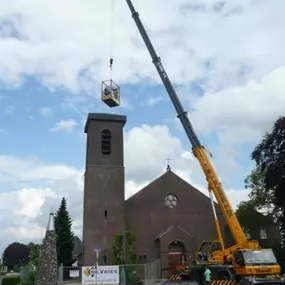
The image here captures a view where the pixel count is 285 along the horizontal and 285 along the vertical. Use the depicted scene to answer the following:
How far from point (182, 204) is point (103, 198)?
8.83 metres

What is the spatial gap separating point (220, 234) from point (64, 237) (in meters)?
26.1

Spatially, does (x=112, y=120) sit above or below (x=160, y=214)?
above

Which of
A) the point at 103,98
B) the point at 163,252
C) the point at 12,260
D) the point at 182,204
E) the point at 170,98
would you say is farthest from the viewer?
the point at 12,260

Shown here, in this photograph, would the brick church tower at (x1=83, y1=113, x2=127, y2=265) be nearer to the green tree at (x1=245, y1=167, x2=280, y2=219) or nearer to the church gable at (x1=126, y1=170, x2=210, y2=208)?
the church gable at (x1=126, y1=170, x2=210, y2=208)

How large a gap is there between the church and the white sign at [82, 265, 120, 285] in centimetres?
1396

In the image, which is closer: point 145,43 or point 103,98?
point 145,43

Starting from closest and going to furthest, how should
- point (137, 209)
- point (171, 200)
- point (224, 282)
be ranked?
point (224, 282) → point (137, 209) → point (171, 200)

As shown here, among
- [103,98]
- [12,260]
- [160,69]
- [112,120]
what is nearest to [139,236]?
[112,120]

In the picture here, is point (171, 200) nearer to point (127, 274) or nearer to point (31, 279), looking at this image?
point (127, 274)

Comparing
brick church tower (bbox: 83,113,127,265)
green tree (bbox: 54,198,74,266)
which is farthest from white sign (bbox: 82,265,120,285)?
green tree (bbox: 54,198,74,266)

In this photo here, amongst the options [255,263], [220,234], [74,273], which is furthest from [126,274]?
[255,263]

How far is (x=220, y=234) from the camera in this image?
96.5 ft

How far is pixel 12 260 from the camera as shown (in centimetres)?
12706

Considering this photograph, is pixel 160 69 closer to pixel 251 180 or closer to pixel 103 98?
pixel 103 98
